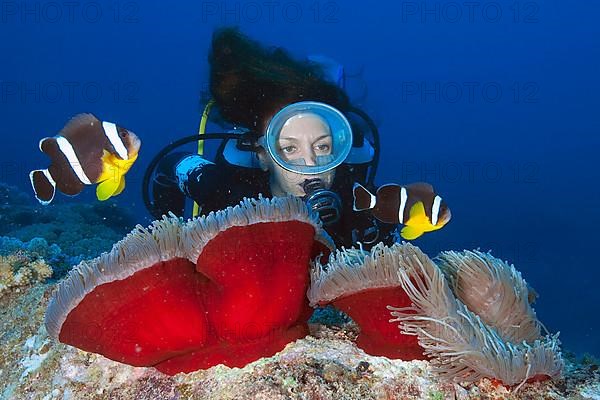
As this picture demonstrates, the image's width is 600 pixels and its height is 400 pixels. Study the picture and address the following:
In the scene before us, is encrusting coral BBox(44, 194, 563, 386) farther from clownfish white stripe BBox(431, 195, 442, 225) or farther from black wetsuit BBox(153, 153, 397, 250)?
black wetsuit BBox(153, 153, 397, 250)

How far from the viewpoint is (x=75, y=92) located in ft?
243

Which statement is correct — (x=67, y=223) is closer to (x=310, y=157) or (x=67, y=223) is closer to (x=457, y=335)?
(x=310, y=157)

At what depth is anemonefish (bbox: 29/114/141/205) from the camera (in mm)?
1700

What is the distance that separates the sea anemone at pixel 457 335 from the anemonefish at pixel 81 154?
1.11 meters

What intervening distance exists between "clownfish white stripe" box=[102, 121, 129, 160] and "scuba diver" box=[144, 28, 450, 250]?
1.56 m

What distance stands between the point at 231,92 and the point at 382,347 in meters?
2.97

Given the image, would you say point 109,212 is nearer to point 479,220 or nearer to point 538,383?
point 538,383

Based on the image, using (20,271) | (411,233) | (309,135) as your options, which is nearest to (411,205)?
(411,233)

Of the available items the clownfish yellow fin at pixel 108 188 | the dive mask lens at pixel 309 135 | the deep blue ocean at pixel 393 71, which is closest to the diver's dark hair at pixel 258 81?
the dive mask lens at pixel 309 135

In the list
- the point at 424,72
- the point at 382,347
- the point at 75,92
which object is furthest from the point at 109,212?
the point at 75,92

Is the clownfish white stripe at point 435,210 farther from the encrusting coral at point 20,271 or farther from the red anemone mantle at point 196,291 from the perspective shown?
the encrusting coral at point 20,271

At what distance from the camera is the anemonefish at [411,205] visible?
2438mm

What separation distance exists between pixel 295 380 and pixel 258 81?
9.46 feet

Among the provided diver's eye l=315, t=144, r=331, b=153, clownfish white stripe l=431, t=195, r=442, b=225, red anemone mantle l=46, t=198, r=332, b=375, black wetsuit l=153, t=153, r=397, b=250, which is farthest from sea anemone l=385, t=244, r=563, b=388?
diver's eye l=315, t=144, r=331, b=153
